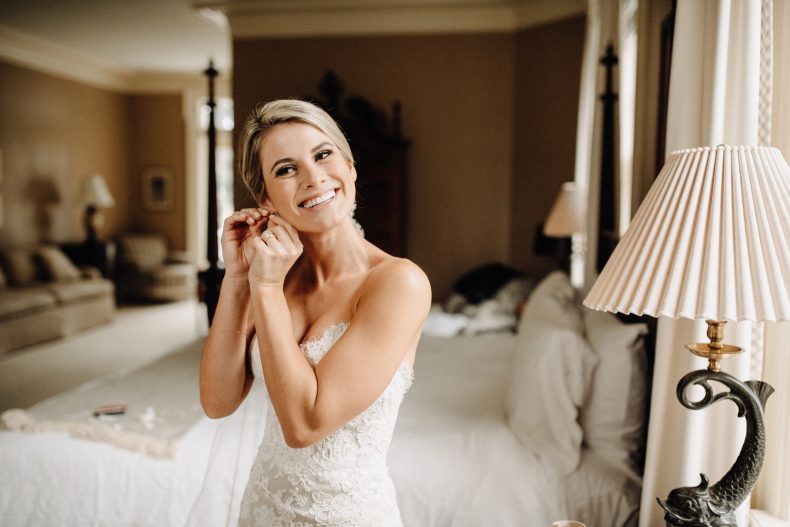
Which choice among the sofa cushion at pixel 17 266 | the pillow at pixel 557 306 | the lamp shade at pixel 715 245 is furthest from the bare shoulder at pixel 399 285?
the sofa cushion at pixel 17 266

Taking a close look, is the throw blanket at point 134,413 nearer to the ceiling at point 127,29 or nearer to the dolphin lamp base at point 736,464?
the dolphin lamp base at point 736,464

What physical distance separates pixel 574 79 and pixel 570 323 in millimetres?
3008

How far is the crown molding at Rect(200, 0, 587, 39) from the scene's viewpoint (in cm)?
505

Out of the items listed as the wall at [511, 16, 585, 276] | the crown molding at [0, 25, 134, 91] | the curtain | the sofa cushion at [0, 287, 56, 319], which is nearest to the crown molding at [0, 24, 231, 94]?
the crown molding at [0, 25, 134, 91]

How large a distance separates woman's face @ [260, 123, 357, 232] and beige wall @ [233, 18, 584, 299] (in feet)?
13.4

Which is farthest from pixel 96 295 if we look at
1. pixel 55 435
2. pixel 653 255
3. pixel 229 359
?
pixel 653 255

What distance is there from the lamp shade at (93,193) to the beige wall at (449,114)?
11.3ft

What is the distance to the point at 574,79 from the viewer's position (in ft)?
15.2

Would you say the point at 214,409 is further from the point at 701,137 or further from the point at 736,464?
the point at 701,137

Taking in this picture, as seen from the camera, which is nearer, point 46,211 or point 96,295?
point 96,295

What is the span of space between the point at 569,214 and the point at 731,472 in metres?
2.71

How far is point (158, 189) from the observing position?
893cm

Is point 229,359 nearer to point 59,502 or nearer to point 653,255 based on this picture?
point 653,255

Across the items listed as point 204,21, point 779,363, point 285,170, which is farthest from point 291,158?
point 204,21
